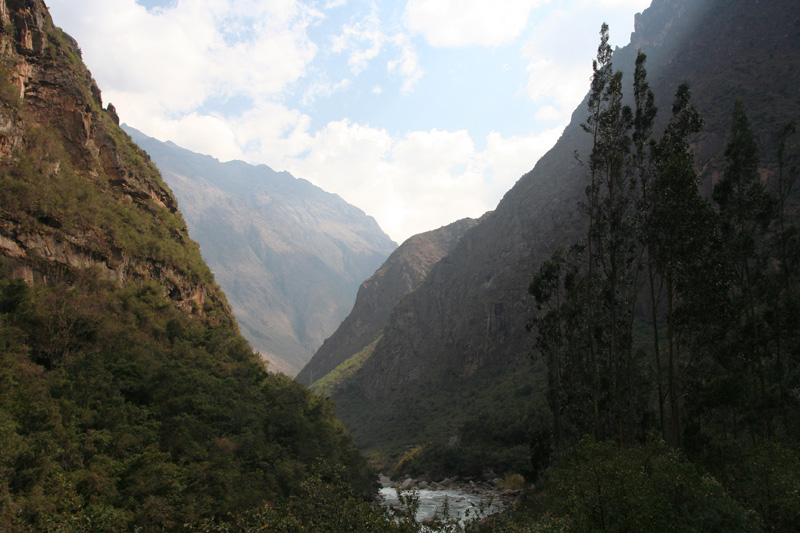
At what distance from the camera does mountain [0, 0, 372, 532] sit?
67.0ft

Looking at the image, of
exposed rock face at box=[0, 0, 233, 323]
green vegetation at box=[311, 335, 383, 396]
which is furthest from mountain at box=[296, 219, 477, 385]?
exposed rock face at box=[0, 0, 233, 323]

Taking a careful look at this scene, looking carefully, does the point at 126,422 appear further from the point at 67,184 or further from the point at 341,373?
the point at 341,373

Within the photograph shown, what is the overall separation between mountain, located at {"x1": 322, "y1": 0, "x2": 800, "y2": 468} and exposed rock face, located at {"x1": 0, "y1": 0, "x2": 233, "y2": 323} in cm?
3497

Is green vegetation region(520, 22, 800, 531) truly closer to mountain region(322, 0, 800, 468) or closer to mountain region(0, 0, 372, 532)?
mountain region(0, 0, 372, 532)

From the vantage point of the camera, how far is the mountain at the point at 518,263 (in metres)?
72.7

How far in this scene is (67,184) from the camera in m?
33.9

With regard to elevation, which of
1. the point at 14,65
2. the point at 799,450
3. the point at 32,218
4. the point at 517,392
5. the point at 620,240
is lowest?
the point at 517,392

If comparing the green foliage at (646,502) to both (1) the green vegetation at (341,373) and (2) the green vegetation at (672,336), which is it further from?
(1) the green vegetation at (341,373)

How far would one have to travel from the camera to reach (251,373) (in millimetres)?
41625

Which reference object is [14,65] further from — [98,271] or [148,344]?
[148,344]

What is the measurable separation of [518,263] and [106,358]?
308 ft

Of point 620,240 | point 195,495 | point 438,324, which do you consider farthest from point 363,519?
point 438,324

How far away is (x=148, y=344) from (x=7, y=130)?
16.0m

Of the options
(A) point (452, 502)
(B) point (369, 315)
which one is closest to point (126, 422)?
(A) point (452, 502)
